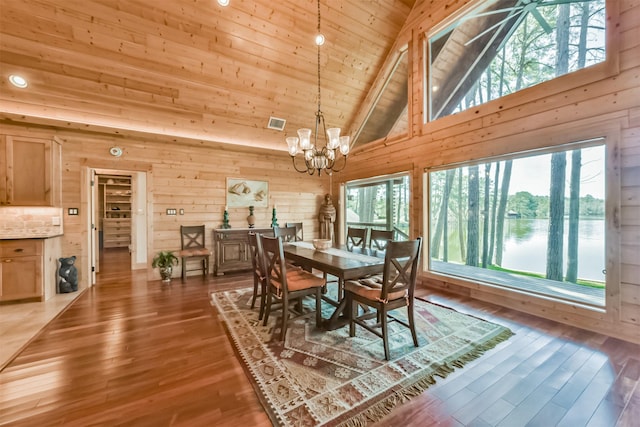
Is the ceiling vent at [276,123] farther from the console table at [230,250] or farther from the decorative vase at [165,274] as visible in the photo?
the decorative vase at [165,274]

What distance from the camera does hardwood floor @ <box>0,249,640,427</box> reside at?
155 cm

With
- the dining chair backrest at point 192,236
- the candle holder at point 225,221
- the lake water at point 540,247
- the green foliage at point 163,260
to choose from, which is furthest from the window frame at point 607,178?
the green foliage at point 163,260

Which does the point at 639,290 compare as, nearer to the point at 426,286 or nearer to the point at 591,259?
the point at 591,259

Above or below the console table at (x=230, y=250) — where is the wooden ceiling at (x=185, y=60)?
above

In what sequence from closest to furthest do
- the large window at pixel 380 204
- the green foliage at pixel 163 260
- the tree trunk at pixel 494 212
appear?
the tree trunk at pixel 494 212 < the green foliage at pixel 163 260 < the large window at pixel 380 204

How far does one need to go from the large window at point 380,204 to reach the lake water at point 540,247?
159cm

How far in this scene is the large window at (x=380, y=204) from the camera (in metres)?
4.89

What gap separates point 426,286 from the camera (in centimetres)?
419

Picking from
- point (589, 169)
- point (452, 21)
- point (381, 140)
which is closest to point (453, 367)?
point (589, 169)

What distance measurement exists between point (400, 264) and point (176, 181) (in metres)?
4.50

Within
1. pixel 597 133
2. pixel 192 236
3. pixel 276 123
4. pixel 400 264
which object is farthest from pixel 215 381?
pixel 276 123

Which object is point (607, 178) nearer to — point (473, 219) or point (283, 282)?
point (473, 219)

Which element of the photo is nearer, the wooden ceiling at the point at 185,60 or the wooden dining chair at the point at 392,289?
the wooden dining chair at the point at 392,289

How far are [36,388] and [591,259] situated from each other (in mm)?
5285
